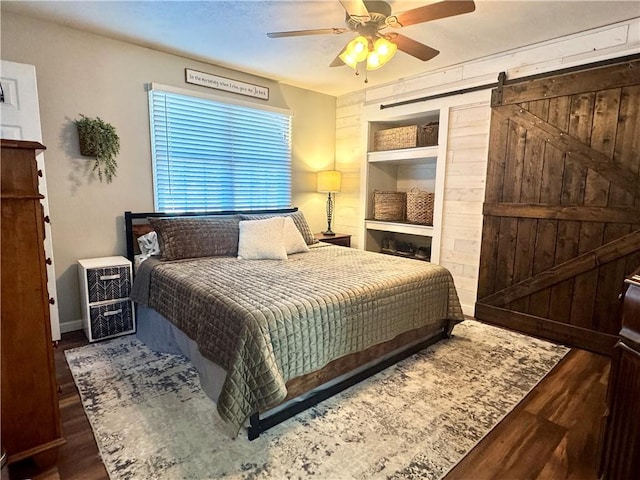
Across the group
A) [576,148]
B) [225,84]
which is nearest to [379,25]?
[576,148]

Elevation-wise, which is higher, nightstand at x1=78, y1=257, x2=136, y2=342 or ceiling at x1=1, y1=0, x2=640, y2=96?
ceiling at x1=1, y1=0, x2=640, y2=96

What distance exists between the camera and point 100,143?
9.71 feet

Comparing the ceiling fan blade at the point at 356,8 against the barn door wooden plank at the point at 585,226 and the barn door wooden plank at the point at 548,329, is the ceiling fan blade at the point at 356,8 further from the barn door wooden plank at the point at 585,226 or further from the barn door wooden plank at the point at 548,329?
the barn door wooden plank at the point at 548,329

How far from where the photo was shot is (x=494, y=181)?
10.9 ft

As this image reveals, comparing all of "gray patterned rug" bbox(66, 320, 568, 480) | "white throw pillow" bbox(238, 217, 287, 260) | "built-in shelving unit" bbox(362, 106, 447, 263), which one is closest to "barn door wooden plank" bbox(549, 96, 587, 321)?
"gray patterned rug" bbox(66, 320, 568, 480)

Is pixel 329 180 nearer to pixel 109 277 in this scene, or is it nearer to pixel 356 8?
pixel 356 8

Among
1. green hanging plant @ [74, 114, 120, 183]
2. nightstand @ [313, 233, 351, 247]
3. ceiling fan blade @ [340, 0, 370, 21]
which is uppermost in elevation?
ceiling fan blade @ [340, 0, 370, 21]

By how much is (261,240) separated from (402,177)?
250 centimetres

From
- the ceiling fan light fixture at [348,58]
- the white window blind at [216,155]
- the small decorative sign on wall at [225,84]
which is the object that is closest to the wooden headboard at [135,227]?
the white window blind at [216,155]

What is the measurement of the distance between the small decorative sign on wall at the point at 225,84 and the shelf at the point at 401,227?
6.55ft

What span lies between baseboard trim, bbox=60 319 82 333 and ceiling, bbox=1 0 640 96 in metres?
2.43

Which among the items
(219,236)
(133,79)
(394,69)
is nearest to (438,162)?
(394,69)

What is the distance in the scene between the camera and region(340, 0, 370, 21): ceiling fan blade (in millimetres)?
1934

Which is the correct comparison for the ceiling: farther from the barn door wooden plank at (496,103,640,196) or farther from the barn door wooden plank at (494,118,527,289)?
the barn door wooden plank at (494,118,527,289)
